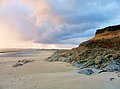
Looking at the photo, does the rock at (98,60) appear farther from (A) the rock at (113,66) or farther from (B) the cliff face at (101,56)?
(A) the rock at (113,66)

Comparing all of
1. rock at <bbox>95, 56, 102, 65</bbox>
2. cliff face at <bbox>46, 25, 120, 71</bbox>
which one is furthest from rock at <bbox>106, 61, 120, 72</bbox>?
rock at <bbox>95, 56, 102, 65</bbox>

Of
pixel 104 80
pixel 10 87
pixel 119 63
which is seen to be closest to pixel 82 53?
pixel 119 63

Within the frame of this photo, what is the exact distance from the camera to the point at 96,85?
15.6 metres

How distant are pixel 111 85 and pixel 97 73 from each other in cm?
474

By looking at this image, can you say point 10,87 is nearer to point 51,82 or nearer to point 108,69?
point 51,82

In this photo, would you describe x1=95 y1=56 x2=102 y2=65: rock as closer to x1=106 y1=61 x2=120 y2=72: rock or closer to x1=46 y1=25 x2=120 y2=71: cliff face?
x1=46 y1=25 x2=120 y2=71: cliff face

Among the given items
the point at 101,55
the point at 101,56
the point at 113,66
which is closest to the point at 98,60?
the point at 101,56

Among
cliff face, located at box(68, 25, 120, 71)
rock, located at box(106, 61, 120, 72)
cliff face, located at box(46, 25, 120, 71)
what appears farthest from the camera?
cliff face, located at box(68, 25, 120, 71)

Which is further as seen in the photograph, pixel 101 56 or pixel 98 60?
pixel 101 56

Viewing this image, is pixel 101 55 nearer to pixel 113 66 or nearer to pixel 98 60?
pixel 98 60

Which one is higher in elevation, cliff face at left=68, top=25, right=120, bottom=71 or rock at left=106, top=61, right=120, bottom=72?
cliff face at left=68, top=25, right=120, bottom=71

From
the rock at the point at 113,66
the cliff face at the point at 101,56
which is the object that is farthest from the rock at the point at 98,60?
the rock at the point at 113,66

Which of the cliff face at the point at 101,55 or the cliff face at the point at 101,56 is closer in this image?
the cliff face at the point at 101,56

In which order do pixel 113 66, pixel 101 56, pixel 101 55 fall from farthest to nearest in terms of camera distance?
pixel 101 55 → pixel 101 56 → pixel 113 66
